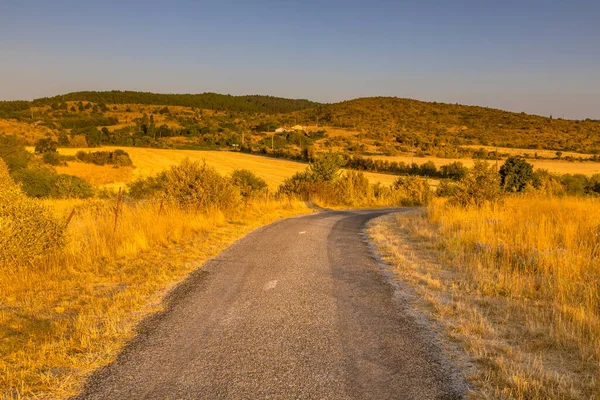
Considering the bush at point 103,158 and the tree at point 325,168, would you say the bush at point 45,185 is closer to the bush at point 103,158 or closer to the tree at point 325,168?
the tree at point 325,168

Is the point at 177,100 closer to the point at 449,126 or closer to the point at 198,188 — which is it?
the point at 449,126

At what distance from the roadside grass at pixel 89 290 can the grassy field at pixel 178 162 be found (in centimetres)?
2403

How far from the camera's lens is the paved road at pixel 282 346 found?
13.4ft

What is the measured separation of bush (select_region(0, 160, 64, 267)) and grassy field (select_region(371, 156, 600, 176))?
46.0m

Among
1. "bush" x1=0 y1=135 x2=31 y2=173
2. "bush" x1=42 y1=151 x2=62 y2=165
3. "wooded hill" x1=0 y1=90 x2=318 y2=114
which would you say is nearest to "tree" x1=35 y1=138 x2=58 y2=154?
"bush" x1=42 y1=151 x2=62 y2=165

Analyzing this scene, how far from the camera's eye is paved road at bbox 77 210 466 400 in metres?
4.08

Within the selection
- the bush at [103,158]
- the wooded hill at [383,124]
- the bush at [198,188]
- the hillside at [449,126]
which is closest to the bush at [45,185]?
the bush at [198,188]

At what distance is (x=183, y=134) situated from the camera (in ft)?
290

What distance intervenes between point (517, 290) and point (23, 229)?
30.3 feet

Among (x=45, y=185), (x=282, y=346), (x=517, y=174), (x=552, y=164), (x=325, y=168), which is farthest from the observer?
(x=552, y=164)

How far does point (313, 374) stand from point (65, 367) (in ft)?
8.83

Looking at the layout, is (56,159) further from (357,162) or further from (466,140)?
(466,140)

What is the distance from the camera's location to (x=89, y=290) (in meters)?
7.38

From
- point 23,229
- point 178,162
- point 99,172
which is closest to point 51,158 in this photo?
point 99,172
